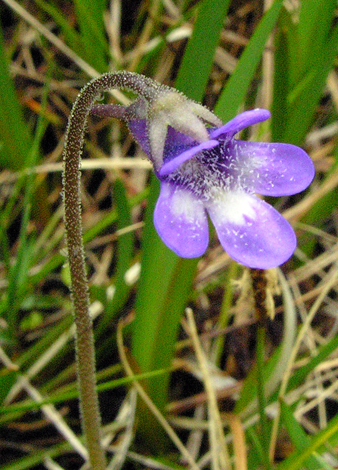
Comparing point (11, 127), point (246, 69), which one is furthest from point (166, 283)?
point (11, 127)

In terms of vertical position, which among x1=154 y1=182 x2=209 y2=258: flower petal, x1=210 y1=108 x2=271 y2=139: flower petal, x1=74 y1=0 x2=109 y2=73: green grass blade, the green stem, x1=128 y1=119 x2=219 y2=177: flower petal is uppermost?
x1=74 y1=0 x2=109 y2=73: green grass blade

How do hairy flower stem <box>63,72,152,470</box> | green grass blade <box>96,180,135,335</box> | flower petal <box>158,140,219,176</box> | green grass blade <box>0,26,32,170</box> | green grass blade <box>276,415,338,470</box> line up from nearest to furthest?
1. flower petal <box>158,140,219,176</box>
2. hairy flower stem <box>63,72,152,470</box>
3. green grass blade <box>276,415,338,470</box>
4. green grass blade <box>96,180,135,335</box>
5. green grass blade <box>0,26,32,170</box>

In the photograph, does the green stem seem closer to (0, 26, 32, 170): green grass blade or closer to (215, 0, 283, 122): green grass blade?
(215, 0, 283, 122): green grass blade

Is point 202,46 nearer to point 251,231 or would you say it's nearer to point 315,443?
point 251,231

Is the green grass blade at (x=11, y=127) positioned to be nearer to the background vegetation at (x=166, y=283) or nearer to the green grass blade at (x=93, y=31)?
the background vegetation at (x=166, y=283)

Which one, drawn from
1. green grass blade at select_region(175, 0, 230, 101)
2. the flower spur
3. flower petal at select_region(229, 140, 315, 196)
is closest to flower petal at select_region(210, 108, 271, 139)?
the flower spur

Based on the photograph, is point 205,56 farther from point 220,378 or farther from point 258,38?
point 220,378
